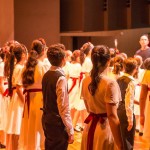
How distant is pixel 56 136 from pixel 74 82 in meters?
3.15

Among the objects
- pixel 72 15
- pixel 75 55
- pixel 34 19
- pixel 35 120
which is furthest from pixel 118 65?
pixel 72 15

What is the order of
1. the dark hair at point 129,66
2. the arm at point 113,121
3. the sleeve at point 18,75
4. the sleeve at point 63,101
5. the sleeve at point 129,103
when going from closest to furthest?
the arm at point 113,121 → the sleeve at point 63,101 → the sleeve at point 129,103 → the dark hair at point 129,66 → the sleeve at point 18,75

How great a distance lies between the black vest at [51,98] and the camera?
12.2ft

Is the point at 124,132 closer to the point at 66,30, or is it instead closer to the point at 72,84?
the point at 72,84

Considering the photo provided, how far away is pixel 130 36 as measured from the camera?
1281 centimetres

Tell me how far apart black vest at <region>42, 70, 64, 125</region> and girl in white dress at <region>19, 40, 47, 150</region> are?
27.1 inches

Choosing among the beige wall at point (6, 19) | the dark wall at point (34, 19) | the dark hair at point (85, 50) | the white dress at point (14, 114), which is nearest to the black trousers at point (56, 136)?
the white dress at point (14, 114)

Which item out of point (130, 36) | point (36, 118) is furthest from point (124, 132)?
point (130, 36)

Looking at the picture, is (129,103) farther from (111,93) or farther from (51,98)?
(111,93)

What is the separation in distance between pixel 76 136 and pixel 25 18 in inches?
292

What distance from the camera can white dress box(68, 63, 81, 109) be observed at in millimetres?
6840

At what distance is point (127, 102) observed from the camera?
429 centimetres

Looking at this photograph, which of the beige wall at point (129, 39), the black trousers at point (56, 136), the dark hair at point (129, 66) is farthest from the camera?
the beige wall at point (129, 39)

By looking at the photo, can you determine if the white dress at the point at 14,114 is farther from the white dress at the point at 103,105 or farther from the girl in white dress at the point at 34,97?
the white dress at the point at 103,105
